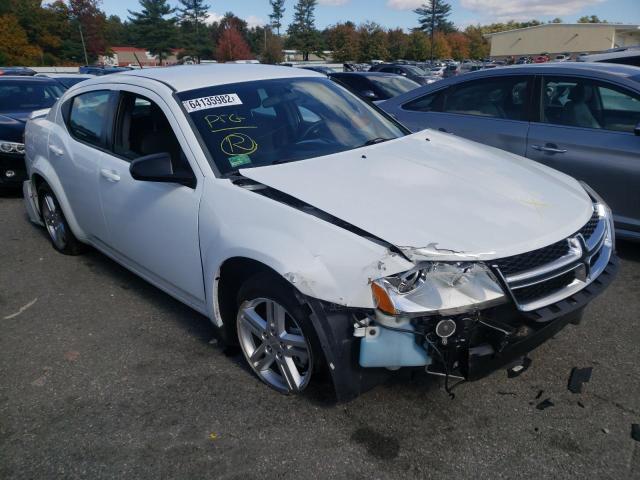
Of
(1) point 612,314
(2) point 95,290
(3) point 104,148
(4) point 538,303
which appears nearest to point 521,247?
(4) point 538,303

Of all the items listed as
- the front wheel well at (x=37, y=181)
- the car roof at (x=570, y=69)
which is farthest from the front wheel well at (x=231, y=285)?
the car roof at (x=570, y=69)

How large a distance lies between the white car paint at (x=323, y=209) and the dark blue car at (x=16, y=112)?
3651mm

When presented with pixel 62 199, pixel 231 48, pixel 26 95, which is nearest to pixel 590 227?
pixel 62 199

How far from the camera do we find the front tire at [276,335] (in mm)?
2428

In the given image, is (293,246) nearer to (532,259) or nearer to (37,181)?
(532,259)

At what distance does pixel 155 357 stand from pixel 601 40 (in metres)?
80.3

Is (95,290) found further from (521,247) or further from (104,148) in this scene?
(521,247)

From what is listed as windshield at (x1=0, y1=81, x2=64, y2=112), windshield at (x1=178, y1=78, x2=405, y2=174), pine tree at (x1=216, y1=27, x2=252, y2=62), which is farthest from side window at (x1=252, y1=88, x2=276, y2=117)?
pine tree at (x1=216, y1=27, x2=252, y2=62)

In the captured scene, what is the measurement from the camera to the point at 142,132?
3492 mm

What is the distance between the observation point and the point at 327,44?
7875 centimetres

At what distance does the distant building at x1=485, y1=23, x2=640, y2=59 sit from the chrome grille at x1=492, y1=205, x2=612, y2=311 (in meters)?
73.0

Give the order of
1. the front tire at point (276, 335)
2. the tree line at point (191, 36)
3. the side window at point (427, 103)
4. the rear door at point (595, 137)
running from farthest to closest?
the tree line at point (191, 36), the side window at point (427, 103), the rear door at point (595, 137), the front tire at point (276, 335)

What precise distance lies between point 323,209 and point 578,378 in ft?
5.55

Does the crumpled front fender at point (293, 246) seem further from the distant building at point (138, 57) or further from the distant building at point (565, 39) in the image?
the distant building at point (138, 57)
